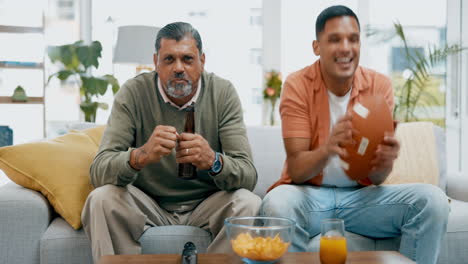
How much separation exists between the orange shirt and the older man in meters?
0.23

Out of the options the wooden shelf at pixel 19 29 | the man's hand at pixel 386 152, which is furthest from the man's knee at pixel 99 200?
the wooden shelf at pixel 19 29

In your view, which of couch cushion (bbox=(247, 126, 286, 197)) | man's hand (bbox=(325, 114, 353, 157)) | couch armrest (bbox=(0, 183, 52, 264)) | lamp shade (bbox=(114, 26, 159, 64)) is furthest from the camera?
lamp shade (bbox=(114, 26, 159, 64))

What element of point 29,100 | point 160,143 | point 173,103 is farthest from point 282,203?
point 29,100

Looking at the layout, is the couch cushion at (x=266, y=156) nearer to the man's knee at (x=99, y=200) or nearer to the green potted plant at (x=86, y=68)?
the man's knee at (x=99, y=200)

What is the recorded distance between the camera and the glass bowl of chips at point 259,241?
1.35 metres

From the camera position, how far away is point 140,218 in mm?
1887

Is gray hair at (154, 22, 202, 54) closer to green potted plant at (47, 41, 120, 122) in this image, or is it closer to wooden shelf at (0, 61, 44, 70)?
green potted plant at (47, 41, 120, 122)

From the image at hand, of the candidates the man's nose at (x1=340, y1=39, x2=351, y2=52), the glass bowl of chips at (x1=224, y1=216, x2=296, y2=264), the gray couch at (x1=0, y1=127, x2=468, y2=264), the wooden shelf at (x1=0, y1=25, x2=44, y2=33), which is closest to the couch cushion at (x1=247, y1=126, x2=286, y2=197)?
the gray couch at (x1=0, y1=127, x2=468, y2=264)

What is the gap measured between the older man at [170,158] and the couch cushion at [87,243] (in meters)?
0.05

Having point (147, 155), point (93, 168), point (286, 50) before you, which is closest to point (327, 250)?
point (147, 155)

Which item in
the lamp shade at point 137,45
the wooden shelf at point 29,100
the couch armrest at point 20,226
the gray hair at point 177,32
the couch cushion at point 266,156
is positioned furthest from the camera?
the wooden shelf at point 29,100

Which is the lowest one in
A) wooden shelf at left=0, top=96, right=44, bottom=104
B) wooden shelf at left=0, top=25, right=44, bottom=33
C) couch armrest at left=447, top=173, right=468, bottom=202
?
couch armrest at left=447, top=173, right=468, bottom=202

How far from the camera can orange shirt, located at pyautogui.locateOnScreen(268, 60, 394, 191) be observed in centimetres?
202

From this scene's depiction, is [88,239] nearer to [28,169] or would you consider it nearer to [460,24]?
[28,169]
